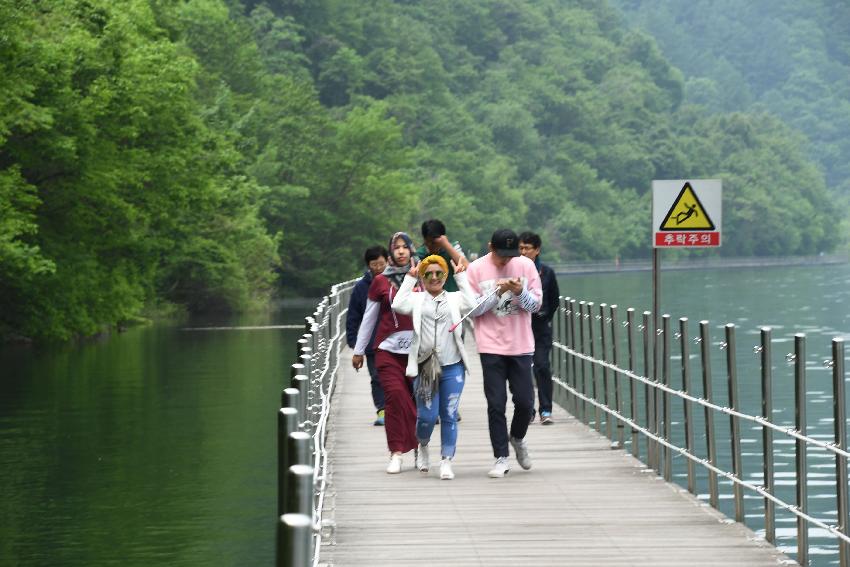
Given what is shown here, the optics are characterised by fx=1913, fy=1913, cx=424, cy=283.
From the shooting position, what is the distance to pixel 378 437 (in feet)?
53.8

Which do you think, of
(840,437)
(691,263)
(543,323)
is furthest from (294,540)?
(691,263)

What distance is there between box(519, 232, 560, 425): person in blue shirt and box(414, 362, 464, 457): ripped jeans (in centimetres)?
290

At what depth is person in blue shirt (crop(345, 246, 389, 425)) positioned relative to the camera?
16125 millimetres

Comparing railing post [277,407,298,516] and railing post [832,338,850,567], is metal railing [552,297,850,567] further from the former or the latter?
railing post [277,407,298,516]

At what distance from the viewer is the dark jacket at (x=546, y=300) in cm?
1644

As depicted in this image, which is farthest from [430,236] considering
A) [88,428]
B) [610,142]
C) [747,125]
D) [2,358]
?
[747,125]

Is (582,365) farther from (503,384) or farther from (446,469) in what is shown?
(503,384)

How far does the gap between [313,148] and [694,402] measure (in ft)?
229

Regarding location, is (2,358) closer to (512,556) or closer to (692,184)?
(692,184)

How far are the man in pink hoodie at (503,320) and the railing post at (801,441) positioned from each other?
9.92ft

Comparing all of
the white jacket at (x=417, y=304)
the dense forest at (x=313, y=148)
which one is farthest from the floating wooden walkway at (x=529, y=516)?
the dense forest at (x=313, y=148)

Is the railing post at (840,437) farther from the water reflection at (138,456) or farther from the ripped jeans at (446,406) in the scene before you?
the water reflection at (138,456)

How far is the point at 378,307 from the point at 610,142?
149 m

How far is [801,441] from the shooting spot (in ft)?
32.4
